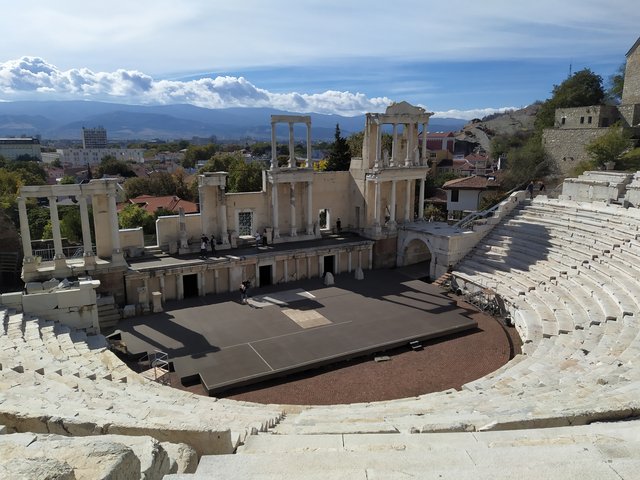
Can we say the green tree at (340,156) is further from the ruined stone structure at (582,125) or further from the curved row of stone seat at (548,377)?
the curved row of stone seat at (548,377)

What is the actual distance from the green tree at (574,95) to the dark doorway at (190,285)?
124 feet

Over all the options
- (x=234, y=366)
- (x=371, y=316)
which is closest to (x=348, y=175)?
(x=371, y=316)

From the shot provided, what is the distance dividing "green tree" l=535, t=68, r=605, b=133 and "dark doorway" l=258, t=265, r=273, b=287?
34370 mm

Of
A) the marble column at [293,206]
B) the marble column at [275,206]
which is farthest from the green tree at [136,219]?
Result: the marble column at [293,206]

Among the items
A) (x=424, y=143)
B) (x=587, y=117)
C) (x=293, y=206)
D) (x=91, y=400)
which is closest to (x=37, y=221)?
(x=293, y=206)

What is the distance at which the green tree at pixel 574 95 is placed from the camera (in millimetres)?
46188

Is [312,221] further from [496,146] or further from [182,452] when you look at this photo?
[496,146]

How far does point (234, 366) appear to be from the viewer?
14430 millimetres

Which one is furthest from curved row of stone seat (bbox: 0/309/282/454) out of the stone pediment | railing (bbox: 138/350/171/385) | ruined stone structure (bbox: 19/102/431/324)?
the stone pediment

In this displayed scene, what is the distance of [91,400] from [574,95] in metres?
50.3

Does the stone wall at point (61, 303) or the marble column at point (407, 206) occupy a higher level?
the marble column at point (407, 206)

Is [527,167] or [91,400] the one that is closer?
[91,400]

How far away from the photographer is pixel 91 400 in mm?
9078

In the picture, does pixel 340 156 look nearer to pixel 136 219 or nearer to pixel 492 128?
pixel 136 219
